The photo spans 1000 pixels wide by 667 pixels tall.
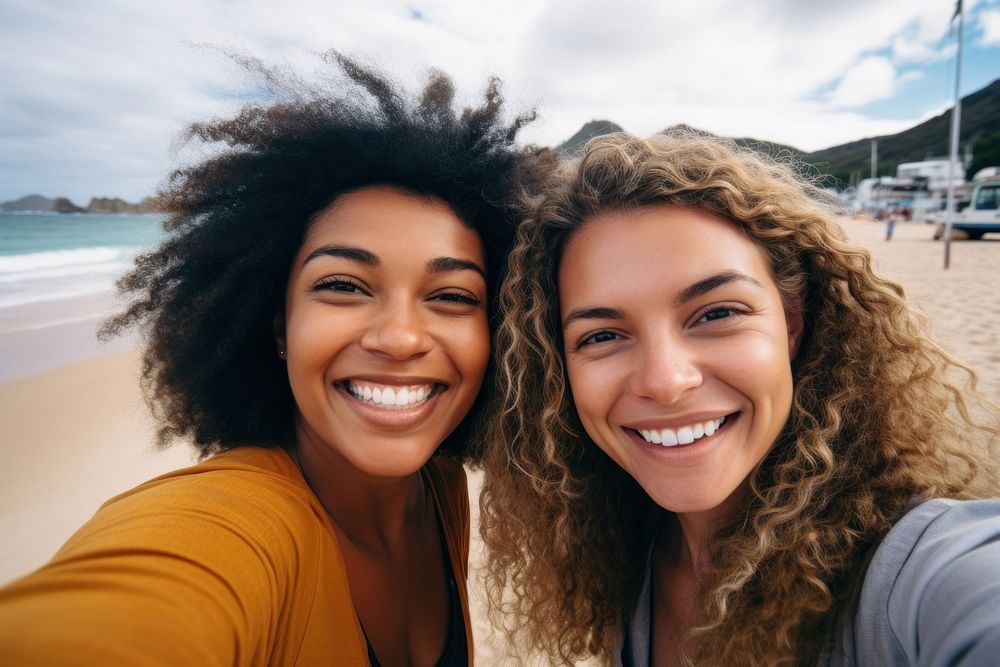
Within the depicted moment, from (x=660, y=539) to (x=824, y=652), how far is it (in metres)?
0.79

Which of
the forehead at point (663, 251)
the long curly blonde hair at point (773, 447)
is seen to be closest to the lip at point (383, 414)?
the long curly blonde hair at point (773, 447)

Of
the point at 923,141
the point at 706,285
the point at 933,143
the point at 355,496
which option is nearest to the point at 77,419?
the point at 355,496

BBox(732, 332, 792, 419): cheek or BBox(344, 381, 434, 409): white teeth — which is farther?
BBox(344, 381, 434, 409): white teeth

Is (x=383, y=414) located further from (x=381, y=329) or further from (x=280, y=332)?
(x=280, y=332)

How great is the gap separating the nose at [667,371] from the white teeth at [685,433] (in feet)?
0.38

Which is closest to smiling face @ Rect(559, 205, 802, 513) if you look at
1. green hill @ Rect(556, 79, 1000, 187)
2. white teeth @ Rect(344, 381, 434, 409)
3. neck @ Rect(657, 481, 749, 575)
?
neck @ Rect(657, 481, 749, 575)

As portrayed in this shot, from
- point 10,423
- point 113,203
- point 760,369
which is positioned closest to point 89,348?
point 10,423

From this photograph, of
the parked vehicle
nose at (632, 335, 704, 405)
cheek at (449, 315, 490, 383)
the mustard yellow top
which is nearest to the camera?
the mustard yellow top

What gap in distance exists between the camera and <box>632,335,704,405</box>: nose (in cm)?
156

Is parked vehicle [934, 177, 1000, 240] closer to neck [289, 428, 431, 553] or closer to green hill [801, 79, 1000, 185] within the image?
neck [289, 428, 431, 553]

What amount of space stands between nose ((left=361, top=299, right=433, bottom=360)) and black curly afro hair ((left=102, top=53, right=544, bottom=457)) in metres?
0.45

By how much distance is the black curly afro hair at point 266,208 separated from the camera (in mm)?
2096

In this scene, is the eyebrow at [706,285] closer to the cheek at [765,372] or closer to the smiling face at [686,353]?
the smiling face at [686,353]

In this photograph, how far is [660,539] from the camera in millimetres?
2234
